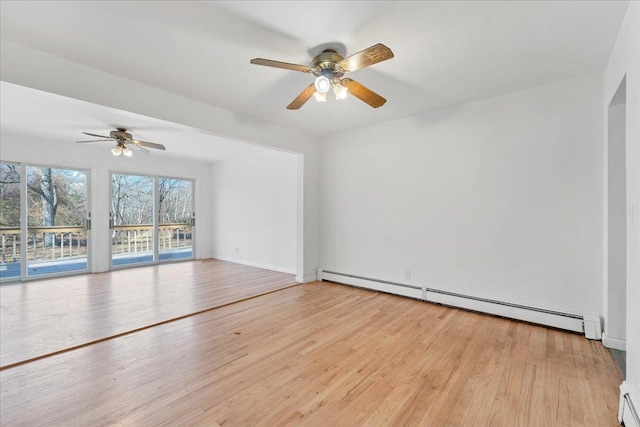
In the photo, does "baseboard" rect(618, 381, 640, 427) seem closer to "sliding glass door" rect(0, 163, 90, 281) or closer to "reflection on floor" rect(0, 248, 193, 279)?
"reflection on floor" rect(0, 248, 193, 279)

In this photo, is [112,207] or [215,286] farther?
[112,207]

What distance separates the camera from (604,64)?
2.42 m

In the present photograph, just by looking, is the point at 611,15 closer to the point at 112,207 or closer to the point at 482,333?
the point at 482,333

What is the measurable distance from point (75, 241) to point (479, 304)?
695 centimetres

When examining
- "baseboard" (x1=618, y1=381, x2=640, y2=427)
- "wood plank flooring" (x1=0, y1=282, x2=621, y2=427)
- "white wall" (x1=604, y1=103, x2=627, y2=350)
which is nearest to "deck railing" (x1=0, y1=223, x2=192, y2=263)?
"wood plank flooring" (x1=0, y1=282, x2=621, y2=427)

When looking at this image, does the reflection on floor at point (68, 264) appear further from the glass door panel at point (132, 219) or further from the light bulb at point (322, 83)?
the light bulb at point (322, 83)

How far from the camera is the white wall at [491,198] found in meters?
2.66

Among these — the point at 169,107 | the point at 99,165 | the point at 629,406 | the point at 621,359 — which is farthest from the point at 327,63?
the point at 99,165

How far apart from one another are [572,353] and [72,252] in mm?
7601

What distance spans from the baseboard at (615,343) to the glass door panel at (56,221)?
301 inches

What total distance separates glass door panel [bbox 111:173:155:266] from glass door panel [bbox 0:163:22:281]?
1.32 metres

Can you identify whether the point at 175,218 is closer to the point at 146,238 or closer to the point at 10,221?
the point at 146,238

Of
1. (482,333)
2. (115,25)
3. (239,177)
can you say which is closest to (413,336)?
(482,333)

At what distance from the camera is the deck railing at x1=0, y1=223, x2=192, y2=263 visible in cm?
472
